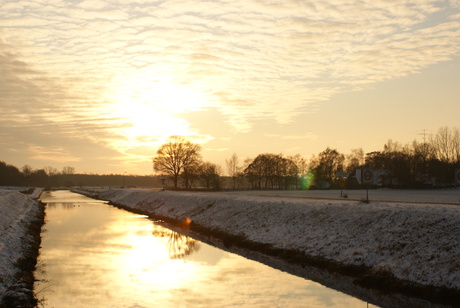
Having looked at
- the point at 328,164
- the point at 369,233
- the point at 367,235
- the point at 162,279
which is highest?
the point at 328,164

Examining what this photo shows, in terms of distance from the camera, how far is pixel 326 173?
539ft

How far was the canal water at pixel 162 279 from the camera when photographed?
1767 centimetres

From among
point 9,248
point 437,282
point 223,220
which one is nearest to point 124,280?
point 9,248

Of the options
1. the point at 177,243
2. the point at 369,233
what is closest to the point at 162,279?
the point at 369,233

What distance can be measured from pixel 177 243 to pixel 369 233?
14867mm

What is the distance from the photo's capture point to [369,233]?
26344 millimetres

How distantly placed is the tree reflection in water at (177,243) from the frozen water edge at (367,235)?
3539 mm

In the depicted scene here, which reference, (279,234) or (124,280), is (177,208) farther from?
(124,280)

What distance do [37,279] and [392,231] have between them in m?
18.7

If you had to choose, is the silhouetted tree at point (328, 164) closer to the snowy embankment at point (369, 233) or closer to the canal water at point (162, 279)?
the snowy embankment at point (369, 233)

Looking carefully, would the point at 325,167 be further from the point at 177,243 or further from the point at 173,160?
the point at 177,243

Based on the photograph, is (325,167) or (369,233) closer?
(369,233)

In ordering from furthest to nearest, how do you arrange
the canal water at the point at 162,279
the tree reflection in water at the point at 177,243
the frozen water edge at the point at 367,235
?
1. the tree reflection in water at the point at 177,243
2. the frozen water edge at the point at 367,235
3. the canal water at the point at 162,279

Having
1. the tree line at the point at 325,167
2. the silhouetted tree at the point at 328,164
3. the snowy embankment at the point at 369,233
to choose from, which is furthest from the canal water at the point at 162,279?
the silhouetted tree at the point at 328,164
